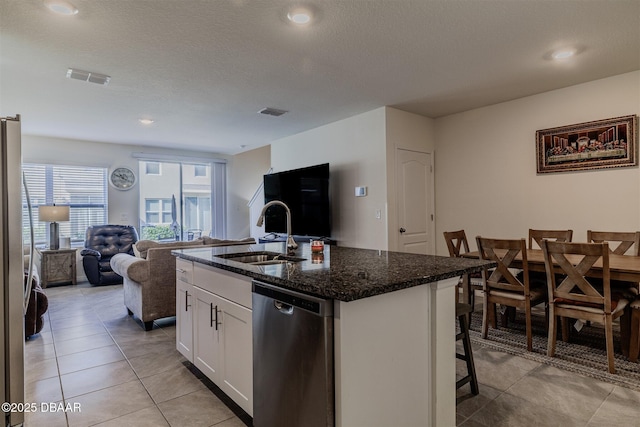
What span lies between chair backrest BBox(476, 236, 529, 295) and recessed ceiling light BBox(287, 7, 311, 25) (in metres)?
2.21

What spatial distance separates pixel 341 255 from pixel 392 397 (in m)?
1.00

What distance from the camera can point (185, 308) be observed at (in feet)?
8.75

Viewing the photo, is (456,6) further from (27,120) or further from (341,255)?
(27,120)

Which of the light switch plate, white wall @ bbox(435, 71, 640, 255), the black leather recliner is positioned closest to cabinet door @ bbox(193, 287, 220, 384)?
the light switch plate

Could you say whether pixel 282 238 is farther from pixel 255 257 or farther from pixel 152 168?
pixel 255 257

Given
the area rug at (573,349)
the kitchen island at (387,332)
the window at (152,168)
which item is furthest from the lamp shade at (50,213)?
the area rug at (573,349)

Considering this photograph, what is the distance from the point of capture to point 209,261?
7.23 feet

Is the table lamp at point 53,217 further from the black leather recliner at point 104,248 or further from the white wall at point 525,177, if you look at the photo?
the white wall at point 525,177

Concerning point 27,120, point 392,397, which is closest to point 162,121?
point 27,120

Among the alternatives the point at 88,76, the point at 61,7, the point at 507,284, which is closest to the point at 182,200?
the point at 88,76

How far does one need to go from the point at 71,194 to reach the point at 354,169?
5.03m

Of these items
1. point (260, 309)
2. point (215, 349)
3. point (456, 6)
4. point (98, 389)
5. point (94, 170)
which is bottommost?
point (98, 389)

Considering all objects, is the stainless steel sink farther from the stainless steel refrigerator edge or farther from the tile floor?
the stainless steel refrigerator edge

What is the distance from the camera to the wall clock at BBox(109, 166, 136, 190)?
6.50 meters
